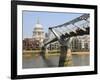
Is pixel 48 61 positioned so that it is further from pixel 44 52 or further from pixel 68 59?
pixel 68 59

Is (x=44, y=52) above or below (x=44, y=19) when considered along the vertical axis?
below

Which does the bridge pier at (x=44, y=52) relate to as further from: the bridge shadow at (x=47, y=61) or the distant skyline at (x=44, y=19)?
the distant skyline at (x=44, y=19)

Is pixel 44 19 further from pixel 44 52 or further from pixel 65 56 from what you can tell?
pixel 65 56

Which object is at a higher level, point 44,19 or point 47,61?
point 44,19

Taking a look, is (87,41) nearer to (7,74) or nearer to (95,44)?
(95,44)

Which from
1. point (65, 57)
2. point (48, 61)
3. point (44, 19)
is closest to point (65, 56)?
point (65, 57)

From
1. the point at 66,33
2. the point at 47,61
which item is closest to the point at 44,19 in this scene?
the point at 66,33

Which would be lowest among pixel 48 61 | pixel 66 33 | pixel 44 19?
pixel 48 61
